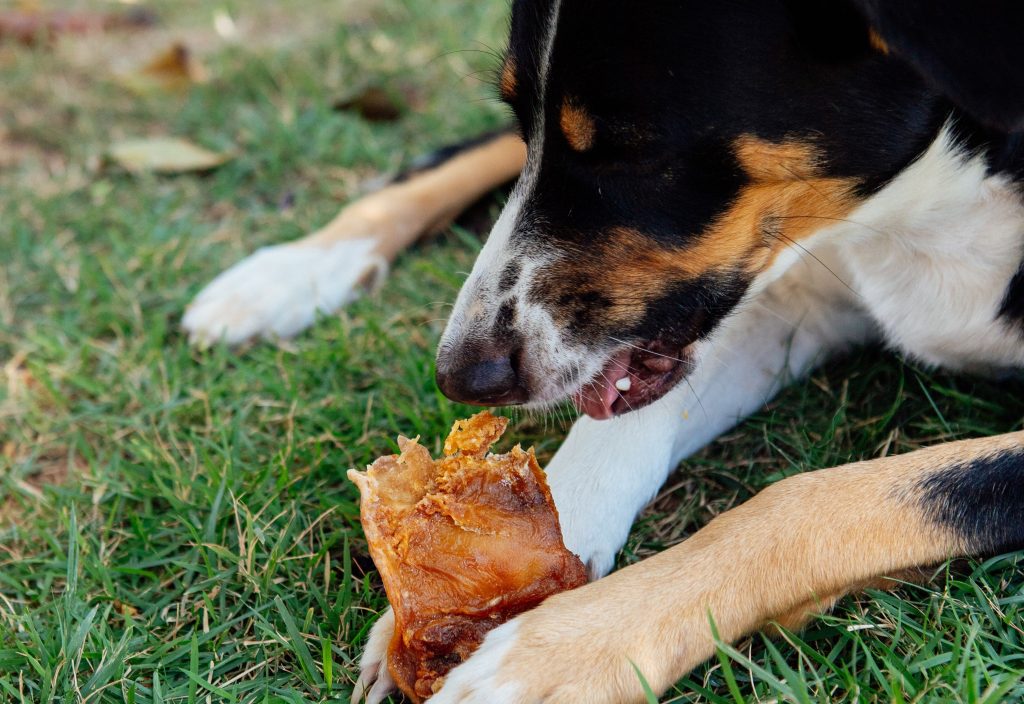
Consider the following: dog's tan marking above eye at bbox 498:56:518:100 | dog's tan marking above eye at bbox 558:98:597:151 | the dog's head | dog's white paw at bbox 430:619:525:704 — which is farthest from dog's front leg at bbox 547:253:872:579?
dog's tan marking above eye at bbox 498:56:518:100

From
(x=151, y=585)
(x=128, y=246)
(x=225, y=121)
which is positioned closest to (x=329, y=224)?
(x=128, y=246)

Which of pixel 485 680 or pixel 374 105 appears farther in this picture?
pixel 374 105

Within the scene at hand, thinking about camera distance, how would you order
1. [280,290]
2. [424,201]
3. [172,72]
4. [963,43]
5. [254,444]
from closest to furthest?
[963,43] → [254,444] → [280,290] → [424,201] → [172,72]

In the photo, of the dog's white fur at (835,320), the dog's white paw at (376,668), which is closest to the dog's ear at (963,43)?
the dog's white fur at (835,320)

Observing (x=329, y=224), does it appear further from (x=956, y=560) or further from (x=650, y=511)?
(x=956, y=560)

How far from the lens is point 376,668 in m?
1.96

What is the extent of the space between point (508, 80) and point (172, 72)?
10.7ft

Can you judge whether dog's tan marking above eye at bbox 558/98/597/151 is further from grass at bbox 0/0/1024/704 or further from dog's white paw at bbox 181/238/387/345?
dog's white paw at bbox 181/238/387/345

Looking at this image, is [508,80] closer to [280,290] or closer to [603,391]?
[603,391]

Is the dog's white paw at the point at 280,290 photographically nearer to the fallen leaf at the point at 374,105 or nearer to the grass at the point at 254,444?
the grass at the point at 254,444

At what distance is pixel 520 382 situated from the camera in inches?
87.9

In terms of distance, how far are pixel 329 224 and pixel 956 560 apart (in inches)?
93.7

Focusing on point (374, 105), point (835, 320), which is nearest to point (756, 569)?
point (835, 320)

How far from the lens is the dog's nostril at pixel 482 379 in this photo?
7.25ft
